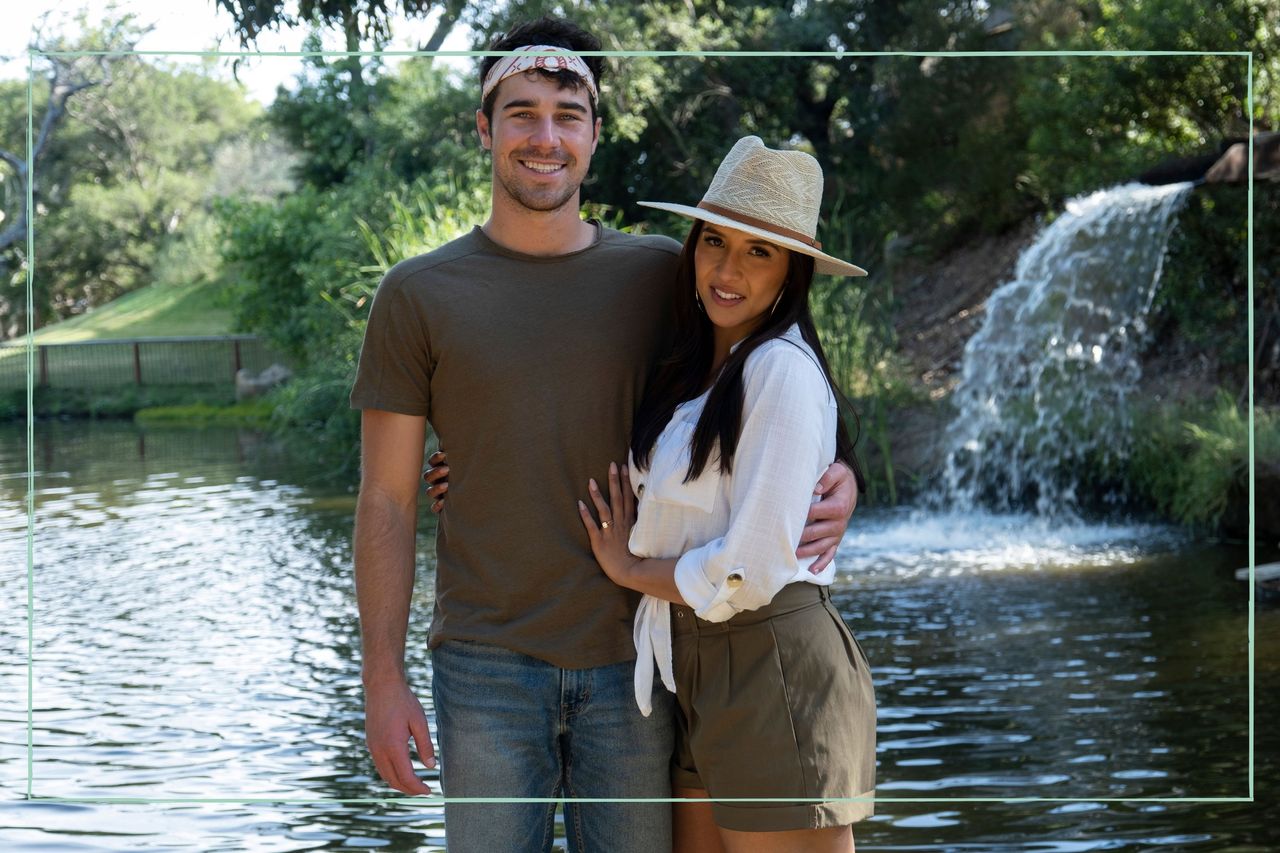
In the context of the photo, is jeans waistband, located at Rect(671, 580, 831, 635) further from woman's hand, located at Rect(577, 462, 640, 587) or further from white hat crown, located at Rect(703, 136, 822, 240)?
white hat crown, located at Rect(703, 136, 822, 240)

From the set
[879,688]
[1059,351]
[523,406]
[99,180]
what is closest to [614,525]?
[523,406]

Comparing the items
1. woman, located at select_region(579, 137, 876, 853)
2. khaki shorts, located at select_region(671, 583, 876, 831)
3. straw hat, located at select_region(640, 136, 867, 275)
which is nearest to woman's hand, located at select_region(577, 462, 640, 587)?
woman, located at select_region(579, 137, 876, 853)

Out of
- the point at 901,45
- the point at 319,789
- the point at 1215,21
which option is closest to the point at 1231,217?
the point at 1215,21

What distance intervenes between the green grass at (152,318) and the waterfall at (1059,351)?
17.2ft

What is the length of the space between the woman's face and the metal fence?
7.47 m

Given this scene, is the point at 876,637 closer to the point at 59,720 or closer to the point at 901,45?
the point at 59,720

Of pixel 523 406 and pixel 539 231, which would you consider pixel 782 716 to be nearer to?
pixel 523 406

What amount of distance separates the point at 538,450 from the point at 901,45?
13.0 metres

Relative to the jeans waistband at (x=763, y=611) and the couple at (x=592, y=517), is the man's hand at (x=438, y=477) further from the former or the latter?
the jeans waistband at (x=763, y=611)

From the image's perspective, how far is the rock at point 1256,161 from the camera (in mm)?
8023

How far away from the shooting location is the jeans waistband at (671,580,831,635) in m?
1.91

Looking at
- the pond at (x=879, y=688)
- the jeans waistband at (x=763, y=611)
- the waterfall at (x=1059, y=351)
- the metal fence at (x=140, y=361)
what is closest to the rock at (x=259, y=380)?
the metal fence at (x=140, y=361)

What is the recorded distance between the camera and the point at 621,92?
13.2 metres

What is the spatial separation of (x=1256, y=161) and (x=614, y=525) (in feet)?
23.3
